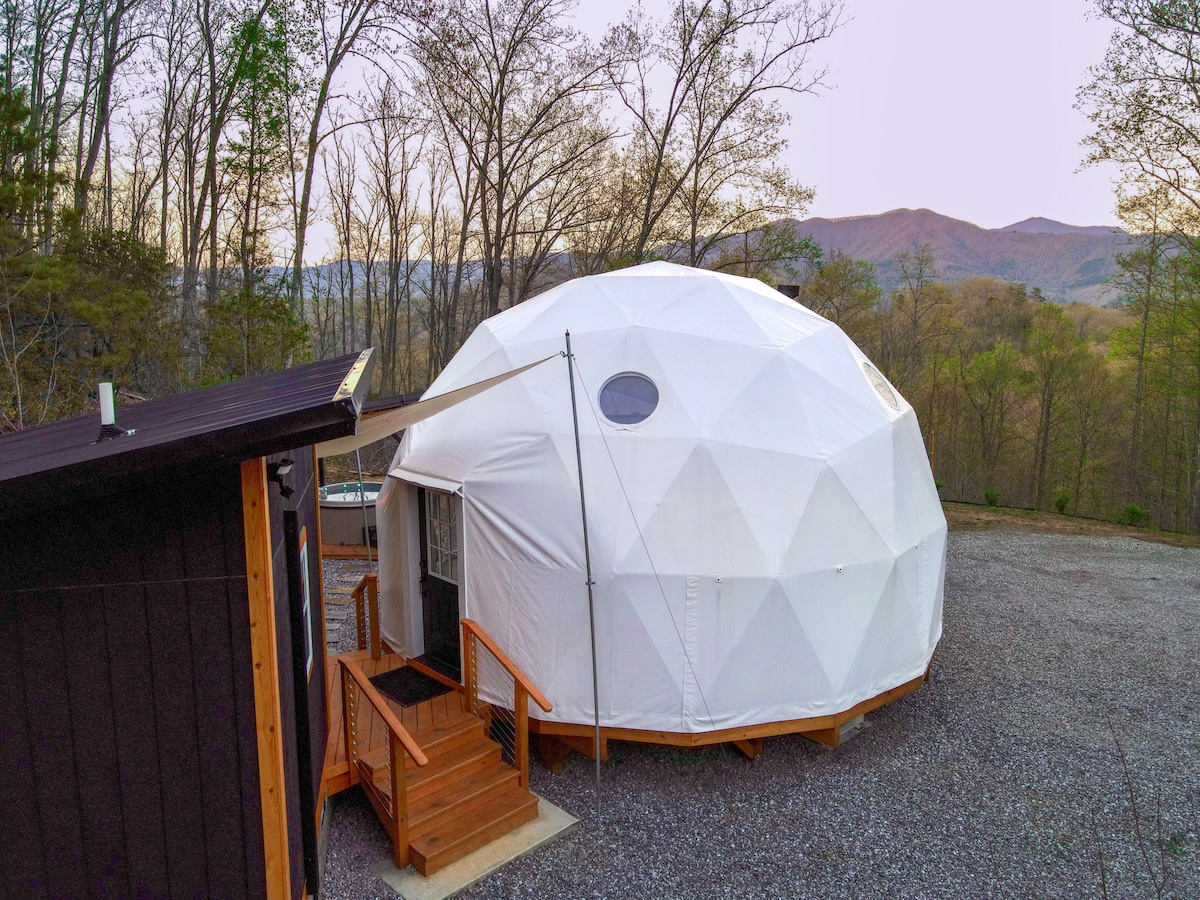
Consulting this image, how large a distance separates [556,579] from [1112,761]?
5154 mm

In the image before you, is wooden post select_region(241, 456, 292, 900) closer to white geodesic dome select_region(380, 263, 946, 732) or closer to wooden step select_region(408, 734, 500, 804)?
wooden step select_region(408, 734, 500, 804)

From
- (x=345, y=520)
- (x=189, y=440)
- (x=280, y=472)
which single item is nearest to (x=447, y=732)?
(x=280, y=472)

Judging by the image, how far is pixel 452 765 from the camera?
5023mm

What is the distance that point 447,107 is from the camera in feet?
61.3

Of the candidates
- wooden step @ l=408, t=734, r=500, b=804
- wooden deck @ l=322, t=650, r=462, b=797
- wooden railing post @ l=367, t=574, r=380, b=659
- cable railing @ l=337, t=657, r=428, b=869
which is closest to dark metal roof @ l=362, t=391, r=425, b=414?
wooden railing post @ l=367, t=574, r=380, b=659

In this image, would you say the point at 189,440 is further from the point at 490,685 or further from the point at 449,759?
the point at 490,685

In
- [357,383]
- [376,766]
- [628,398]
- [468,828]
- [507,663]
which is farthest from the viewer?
[628,398]

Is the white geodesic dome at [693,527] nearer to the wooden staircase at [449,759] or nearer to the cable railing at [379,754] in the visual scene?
the wooden staircase at [449,759]

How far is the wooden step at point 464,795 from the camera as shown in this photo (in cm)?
462

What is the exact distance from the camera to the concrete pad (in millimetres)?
4242

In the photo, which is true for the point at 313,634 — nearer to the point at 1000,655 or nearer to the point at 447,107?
the point at 1000,655

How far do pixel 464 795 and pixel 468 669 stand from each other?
1043 millimetres

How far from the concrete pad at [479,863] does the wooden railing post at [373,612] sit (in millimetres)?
2599

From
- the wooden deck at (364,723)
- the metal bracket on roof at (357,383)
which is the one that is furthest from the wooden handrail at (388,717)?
the metal bracket on roof at (357,383)
